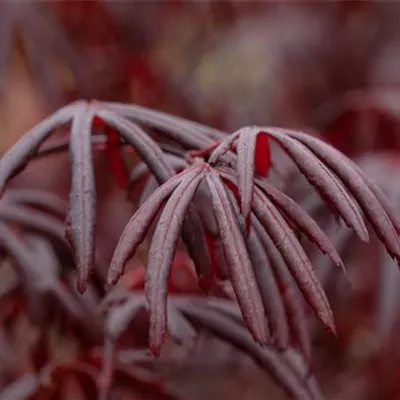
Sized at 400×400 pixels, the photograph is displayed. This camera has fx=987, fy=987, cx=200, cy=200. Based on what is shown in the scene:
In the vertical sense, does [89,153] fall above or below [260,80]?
below

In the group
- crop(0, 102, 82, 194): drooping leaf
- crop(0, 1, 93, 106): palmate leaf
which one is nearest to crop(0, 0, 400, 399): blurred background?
crop(0, 1, 93, 106): palmate leaf

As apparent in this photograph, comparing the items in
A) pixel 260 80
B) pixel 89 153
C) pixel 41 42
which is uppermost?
pixel 260 80

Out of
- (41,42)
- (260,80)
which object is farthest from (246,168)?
(260,80)

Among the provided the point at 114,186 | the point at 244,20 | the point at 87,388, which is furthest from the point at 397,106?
the point at 87,388

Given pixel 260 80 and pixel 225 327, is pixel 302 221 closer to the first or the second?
pixel 225 327

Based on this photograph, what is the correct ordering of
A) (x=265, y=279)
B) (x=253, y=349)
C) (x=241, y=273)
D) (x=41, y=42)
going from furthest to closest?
(x=41, y=42) → (x=253, y=349) → (x=265, y=279) → (x=241, y=273)

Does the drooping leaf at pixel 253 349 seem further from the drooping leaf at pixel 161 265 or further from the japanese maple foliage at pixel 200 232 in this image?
the drooping leaf at pixel 161 265

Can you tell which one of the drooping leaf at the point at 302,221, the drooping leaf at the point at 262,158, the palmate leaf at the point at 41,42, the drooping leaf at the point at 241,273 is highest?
the palmate leaf at the point at 41,42

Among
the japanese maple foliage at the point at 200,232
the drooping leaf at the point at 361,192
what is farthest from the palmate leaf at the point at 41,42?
the drooping leaf at the point at 361,192
